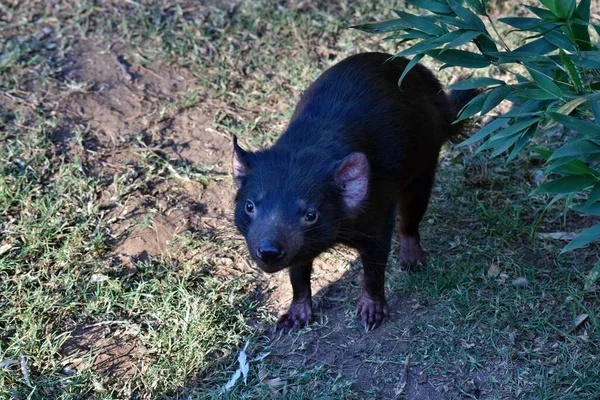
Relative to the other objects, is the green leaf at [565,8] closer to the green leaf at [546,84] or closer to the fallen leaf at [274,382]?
the green leaf at [546,84]

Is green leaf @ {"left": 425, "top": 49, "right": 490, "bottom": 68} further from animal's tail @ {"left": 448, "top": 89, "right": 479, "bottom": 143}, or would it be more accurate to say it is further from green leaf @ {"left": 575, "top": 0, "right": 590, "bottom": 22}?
animal's tail @ {"left": 448, "top": 89, "right": 479, "bottom": 143}

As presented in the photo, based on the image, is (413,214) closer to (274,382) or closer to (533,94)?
(274,382)

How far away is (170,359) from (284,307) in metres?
0.87

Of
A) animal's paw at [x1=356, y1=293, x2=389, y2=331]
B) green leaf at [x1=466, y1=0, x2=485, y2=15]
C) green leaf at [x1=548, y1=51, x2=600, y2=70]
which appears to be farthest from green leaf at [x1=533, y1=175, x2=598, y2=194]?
animal's paw at [x1=356, y1=293, x2=389, y2=331]

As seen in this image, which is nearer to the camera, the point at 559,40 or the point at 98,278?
the point at 559,40

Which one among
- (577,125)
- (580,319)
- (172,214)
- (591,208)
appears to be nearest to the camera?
(577,125)

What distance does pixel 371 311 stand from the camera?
Answer: 475 centimetres

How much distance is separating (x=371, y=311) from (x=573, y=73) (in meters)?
2.02

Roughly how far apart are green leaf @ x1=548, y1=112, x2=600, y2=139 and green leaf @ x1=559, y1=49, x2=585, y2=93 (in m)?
0.28

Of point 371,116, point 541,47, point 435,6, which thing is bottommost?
point 371,116

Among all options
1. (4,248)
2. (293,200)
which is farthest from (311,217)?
(4,248)

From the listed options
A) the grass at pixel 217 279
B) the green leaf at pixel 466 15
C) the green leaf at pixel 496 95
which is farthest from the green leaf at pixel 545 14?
the grass at pixel 217 279

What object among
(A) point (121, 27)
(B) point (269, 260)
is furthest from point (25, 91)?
(B) point (269, 260)

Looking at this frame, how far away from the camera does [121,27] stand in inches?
A: 281
